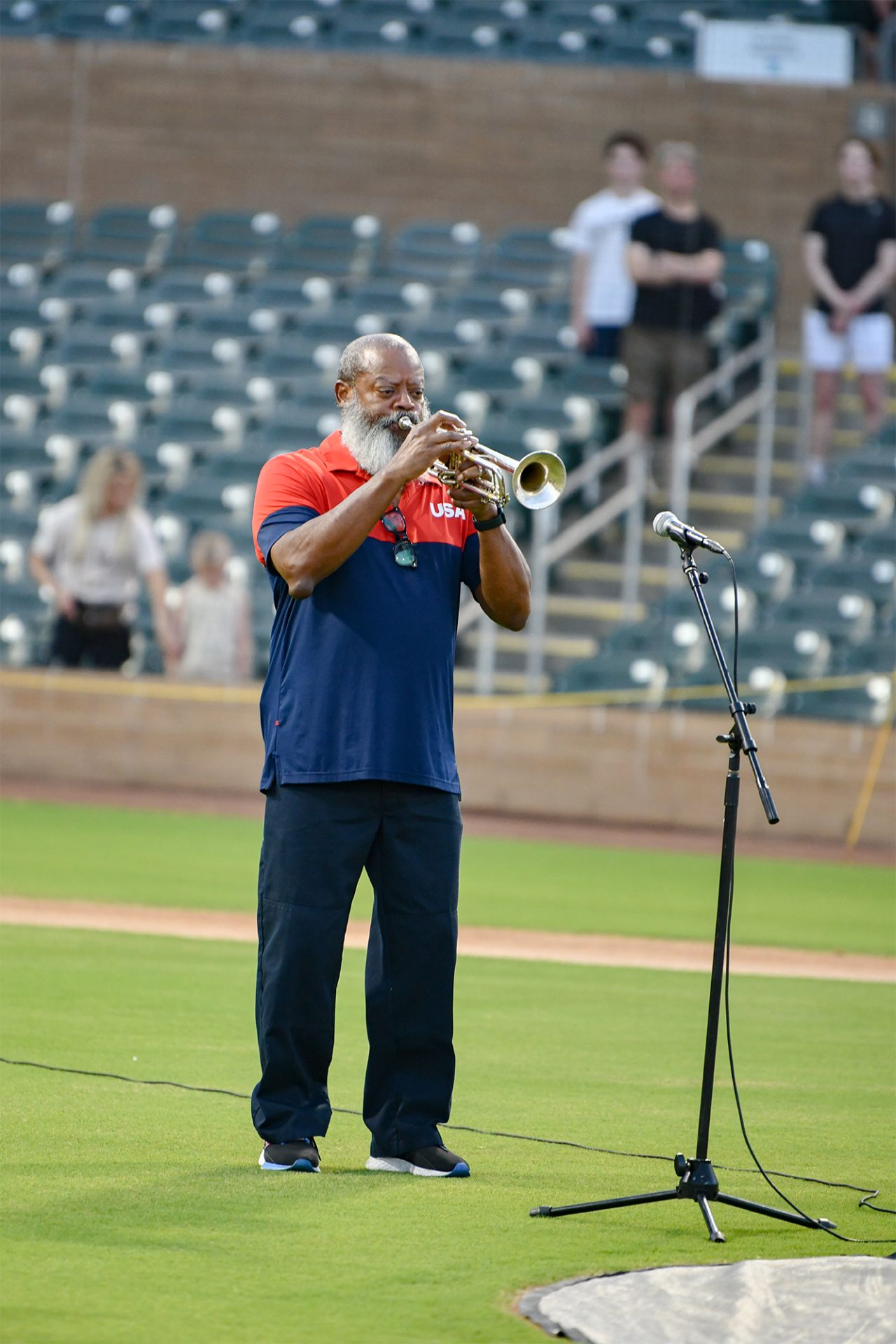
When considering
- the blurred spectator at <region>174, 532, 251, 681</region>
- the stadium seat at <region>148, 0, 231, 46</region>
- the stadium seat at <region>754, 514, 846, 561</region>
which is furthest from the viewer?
the stadium seat at <region>148, 0, 231, 46</region>

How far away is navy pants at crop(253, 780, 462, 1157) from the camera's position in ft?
16.0

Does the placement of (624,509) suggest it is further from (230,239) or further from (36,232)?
(36,232)

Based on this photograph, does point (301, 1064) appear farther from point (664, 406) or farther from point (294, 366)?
point (294, 366)

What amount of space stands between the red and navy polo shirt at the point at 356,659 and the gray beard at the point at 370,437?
0.05 meters

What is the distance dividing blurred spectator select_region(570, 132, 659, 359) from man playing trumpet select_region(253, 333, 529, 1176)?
11687 millimetres

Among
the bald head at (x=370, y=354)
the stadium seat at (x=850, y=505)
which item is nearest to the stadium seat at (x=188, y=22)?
the stadium seat at (x=850, y=505)

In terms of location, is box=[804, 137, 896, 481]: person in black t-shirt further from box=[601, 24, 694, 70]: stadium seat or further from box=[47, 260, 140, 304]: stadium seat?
box=[47, 260, 140, 304]: stadium seat

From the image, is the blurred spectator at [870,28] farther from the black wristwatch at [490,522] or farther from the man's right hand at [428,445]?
the man's right hand at [428,445]

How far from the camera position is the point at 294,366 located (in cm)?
1827

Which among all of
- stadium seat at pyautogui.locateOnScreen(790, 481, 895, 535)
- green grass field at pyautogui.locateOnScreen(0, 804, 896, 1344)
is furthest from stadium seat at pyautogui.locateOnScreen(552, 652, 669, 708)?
green grass field at pyautogui.locateOnScreen(0, 804, 896, 1344)

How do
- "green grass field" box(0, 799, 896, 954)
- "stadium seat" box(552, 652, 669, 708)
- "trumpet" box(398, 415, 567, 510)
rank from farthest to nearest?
1. "stadium seat" box(552, 652, 669, 708)
2. "green grass field" box(0, 799, 896, 954)
3. "trumpet" box(398, 415, 567, 510)

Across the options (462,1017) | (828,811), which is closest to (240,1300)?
(462,1017)

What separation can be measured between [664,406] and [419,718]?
11.4m

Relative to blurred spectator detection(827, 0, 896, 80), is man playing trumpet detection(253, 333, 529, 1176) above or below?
below
